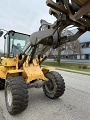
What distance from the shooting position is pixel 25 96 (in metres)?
5.39

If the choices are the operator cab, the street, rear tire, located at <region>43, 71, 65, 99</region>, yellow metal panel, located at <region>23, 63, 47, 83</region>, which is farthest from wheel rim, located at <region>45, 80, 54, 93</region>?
the operator cab

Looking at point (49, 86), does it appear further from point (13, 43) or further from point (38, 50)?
point (13, 43)

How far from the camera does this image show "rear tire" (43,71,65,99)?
266 inches

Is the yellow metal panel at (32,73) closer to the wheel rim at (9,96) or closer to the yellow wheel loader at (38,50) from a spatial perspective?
the yellow wheel loader at (38,50)

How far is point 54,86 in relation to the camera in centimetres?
687

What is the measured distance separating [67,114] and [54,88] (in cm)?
162

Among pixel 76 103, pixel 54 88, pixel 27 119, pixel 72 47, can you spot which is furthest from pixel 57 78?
pixel 72 47

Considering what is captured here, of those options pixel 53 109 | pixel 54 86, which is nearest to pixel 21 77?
pixel 53 109

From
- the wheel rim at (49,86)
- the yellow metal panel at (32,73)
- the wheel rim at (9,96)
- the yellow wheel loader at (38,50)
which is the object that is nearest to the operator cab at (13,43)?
the yellow wheel loader at (38,50)

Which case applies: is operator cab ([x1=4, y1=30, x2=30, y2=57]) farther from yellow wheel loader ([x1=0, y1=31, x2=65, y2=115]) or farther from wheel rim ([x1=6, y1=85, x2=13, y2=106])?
wheel rim ([x1=6, y1=85, x2=13, y2=106])

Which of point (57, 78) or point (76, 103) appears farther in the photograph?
point (57, 78)

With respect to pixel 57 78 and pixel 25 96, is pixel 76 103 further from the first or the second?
pixel 25 96

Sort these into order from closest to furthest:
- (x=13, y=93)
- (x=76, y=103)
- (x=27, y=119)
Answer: (x=27, y=119), (x=13, y=93), (x=76, y=103)

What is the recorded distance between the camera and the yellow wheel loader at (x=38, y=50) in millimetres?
3555
